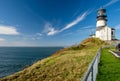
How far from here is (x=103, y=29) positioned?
6881 cm

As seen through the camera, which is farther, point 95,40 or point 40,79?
point 95,40

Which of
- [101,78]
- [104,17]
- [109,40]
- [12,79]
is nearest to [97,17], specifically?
[104,17]

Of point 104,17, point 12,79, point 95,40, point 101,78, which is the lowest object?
point 12,79

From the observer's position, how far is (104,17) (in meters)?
70.1

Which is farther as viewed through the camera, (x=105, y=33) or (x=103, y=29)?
(x=103, y=29)

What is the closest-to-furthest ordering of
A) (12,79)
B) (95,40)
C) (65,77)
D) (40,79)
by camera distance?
(65,77), (40,79), (12,79), (95,40)

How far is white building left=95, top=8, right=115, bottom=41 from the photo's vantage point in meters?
68.7

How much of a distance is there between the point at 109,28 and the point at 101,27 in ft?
10.3

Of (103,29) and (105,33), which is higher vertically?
(103,29)

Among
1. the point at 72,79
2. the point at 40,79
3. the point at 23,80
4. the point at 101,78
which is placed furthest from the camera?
the point at 23,80

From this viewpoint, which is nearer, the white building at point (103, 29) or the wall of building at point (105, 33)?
the wall of building at point (105, 33)

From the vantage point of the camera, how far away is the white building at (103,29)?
2704 inches

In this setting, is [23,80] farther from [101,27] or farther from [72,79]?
[101,27]

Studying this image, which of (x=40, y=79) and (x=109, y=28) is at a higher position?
(x=109, y=28)
